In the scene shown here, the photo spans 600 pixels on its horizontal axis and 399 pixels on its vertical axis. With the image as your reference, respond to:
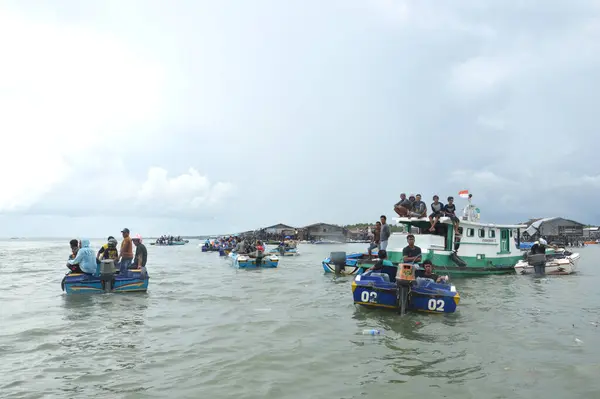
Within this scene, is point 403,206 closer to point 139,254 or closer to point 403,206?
point 403,206

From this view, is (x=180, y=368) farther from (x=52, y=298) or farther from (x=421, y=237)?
(x=421, y=237)

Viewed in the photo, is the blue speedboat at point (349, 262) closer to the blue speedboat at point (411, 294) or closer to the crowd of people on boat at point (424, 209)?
the crowd of people on boat at point (424, 209)

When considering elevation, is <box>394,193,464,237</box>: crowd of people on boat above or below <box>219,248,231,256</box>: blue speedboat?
above

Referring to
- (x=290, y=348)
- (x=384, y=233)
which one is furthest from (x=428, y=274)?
(x=384, y=233)

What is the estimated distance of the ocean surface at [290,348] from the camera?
6.80m

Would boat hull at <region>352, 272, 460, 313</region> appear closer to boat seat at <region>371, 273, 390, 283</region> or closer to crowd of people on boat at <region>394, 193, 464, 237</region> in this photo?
boat seat at <region>371, 273, 390, 283</region>

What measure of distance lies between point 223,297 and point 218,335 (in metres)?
5.99

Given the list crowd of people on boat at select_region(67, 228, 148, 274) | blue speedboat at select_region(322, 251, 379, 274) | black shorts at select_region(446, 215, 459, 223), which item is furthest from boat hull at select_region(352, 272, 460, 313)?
black shorts at select_region(446, 215, 459, 223)

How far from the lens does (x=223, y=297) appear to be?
1595 cm

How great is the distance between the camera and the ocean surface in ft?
22.3

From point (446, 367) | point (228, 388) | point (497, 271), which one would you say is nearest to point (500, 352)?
point (446, 367)

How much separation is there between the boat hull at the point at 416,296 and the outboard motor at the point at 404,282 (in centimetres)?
19

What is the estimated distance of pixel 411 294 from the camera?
475 inches

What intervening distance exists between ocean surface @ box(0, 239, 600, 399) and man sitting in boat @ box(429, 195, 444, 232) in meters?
6.37
